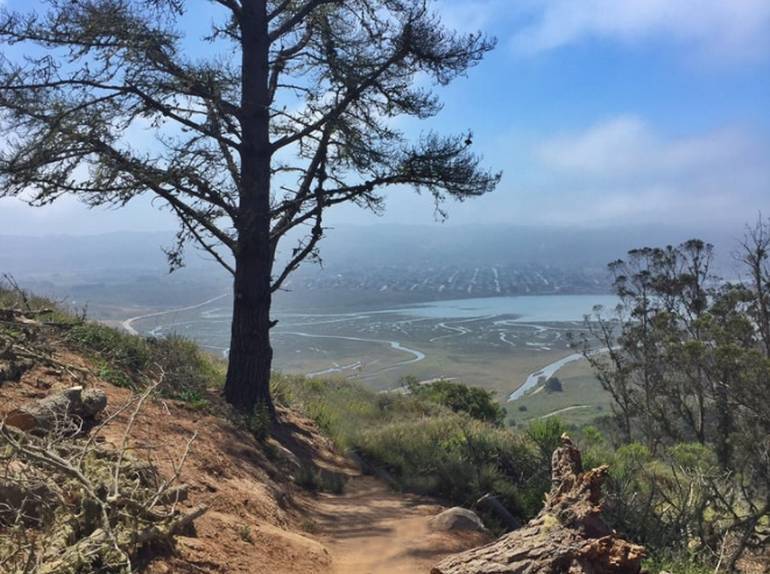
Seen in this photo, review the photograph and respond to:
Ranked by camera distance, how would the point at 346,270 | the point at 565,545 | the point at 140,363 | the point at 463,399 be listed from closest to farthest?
the point at 565,545 < the point at 140,363 < the point at 463,399 < the point at 346,270

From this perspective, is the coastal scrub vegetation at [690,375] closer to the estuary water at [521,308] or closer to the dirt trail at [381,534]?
the dirt trail at [381,534]

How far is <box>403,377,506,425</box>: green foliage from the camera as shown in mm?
17016

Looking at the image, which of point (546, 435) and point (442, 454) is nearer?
point (546, 435)

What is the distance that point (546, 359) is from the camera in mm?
49312

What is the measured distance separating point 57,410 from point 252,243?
4.35 meters

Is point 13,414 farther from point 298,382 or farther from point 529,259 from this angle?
point 529,259

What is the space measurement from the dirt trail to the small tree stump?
2185 mm

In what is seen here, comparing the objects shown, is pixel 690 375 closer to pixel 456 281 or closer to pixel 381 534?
pixel 381 534

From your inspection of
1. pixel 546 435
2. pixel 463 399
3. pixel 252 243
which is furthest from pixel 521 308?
pixel 252 243

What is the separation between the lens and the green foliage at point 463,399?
55.8ft

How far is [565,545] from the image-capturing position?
3.35 metres

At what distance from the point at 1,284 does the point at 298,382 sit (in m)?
6.24

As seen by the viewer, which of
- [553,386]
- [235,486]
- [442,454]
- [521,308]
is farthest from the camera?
[521,308]

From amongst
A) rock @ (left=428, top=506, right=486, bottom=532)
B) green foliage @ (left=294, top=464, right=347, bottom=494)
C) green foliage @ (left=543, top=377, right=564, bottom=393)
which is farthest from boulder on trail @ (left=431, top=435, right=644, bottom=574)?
green foliage @ (left=543, top=377, right=564, bottom=393)
